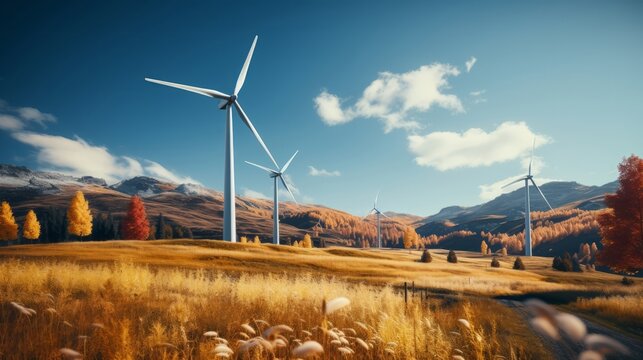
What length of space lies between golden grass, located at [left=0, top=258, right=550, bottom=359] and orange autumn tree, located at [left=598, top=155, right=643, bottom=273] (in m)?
28.0

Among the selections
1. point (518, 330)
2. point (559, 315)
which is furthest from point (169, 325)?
point (518, 330)

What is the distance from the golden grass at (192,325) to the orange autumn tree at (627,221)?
27970 mm

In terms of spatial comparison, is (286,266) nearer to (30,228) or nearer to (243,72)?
(243,72)

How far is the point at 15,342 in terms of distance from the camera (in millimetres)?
7102

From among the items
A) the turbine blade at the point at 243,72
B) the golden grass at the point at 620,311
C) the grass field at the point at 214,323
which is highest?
the turbine blade at the point at 243,72

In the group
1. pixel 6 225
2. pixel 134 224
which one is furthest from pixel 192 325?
pixel 6 225

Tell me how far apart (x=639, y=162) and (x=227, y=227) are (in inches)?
1981

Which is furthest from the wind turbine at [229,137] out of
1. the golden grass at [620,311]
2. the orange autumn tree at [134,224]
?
the orange autumn tree at [134,224]

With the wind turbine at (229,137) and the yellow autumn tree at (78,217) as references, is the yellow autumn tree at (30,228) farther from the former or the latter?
the wind turbine at (229,137)

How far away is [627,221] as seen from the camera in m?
34.8

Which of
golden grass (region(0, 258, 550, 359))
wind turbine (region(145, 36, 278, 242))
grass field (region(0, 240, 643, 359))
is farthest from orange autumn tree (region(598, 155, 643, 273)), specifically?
wind turbine (region(145, 36, 278, 242))

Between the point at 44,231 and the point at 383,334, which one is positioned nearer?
the point at 383,334

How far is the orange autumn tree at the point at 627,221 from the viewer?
34.2 m

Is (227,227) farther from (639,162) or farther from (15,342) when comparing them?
(639,162)
